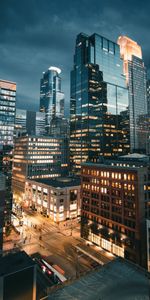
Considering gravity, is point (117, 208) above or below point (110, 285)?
below

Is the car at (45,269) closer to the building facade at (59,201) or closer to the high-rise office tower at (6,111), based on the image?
the building facade at (59,201)

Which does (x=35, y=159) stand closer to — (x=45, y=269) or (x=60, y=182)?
(x=60, y=182)

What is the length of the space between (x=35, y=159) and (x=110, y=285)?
11307 cm

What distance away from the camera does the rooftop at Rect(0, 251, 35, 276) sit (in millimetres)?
29781

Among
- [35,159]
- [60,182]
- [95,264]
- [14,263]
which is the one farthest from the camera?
[35,159]

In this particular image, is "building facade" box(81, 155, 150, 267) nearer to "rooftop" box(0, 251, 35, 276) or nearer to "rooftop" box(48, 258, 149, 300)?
"rooftop" box(48, 258, 149, 300)

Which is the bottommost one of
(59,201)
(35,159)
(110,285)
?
(59,201)

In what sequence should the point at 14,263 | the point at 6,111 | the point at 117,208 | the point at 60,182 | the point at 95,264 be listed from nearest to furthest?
the point at 14,263
the point at 95,264
the point at 117,208
the point at 60,182
the point at 6,111

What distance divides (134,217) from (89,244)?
21.3m

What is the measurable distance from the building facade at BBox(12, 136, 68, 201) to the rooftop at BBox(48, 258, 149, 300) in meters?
105

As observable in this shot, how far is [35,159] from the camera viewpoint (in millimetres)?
132750

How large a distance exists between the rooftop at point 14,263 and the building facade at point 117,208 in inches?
1342

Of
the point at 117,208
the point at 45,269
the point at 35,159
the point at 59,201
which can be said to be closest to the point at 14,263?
the point at 45,269

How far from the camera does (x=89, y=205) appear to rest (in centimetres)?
7262
